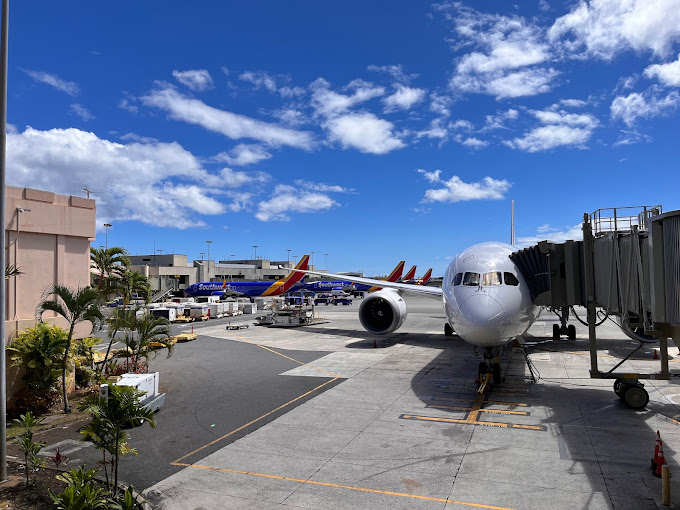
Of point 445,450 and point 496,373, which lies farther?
point 496,373

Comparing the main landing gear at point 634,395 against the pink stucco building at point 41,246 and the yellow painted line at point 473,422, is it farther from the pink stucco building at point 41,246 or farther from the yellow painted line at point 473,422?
the pink stucco building at point 41,246

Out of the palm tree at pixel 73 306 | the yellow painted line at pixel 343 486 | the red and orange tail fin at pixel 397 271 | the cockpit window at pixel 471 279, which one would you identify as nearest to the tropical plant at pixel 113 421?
the yellow painted line at pixel 343 486

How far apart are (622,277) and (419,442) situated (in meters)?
6.41

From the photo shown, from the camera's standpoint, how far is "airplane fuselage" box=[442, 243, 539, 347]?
13.2 meters

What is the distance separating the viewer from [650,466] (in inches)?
345

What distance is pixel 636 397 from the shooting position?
1266cm

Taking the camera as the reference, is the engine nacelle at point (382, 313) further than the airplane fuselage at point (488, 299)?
Yes

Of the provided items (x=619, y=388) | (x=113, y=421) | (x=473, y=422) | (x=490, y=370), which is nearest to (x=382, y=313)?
(x=490, y=370)

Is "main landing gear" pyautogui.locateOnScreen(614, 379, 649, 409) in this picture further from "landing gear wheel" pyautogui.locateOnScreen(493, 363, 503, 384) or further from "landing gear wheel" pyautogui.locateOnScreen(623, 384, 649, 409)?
"landing gear wheel" pyautogui.locateOnScreen(493, 363, 503, 384)

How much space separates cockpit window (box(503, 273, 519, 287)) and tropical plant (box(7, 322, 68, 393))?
13.7 m

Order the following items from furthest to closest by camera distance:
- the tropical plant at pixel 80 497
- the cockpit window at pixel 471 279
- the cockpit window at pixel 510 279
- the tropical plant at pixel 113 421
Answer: the cockpit window at pixel 510 279, the cockpit window at pixel 471 279, the tropical plant at pixel 113 421, the tropical plant at pixel 80 497

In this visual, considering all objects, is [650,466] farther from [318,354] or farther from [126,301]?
[126,301]

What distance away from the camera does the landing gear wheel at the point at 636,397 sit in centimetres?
1259

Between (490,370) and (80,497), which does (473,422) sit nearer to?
(490,370)
